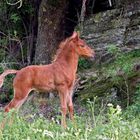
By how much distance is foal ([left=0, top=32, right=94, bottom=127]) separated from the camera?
31.5ft

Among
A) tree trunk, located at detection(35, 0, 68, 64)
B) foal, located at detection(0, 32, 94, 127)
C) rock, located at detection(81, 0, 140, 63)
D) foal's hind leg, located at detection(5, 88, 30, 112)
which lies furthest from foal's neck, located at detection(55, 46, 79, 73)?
tree trunk, located at detection(35, 0, 68, 64)

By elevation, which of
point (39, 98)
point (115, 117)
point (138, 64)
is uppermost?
point (115, 117)

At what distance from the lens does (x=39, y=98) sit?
13305 mm

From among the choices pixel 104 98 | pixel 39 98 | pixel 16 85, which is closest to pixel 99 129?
pixel 16 85

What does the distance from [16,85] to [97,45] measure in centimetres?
413

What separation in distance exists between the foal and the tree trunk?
4.08 meters

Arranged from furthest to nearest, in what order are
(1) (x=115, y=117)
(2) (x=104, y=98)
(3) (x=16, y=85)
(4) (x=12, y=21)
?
(4) (x=12, y=21) → (2) (x=104, y=98) → (3) (x=16, y=85) → (1) (x=115, y=117)

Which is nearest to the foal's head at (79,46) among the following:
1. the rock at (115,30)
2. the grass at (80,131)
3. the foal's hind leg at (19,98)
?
the foal's hind leg at (19,98)

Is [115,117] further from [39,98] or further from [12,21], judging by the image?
[12,21]

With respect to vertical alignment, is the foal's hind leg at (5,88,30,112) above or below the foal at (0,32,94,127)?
below

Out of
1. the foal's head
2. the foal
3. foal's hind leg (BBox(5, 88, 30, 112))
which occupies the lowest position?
foal's hind leg (BBox(5, 88, 30, 112))

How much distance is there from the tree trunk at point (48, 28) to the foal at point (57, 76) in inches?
161

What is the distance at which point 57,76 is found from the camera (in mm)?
9742

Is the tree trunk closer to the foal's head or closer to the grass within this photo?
the foal's head
